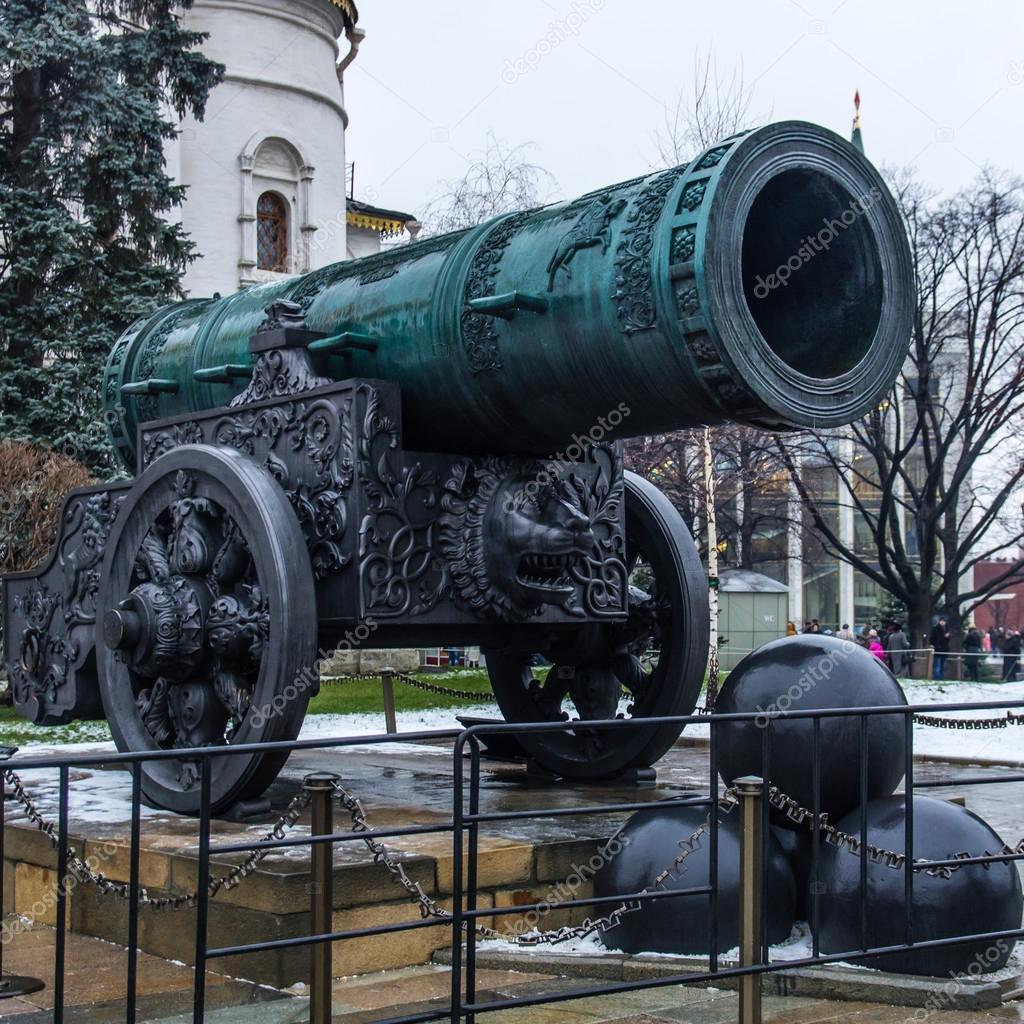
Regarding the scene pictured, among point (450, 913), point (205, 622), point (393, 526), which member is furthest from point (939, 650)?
point (450, 913)

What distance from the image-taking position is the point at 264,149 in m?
28.9

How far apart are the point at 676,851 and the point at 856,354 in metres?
1.86

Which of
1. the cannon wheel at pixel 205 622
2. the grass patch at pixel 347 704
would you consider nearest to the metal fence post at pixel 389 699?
the grass patch at pixel 347 704

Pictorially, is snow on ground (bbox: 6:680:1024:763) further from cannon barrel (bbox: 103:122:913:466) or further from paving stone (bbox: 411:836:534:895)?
paving stone (bbox: 411:836:534:895)

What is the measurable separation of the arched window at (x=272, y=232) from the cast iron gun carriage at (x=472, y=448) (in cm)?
2200

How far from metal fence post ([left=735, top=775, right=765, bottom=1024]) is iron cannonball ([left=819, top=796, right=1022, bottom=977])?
72cm

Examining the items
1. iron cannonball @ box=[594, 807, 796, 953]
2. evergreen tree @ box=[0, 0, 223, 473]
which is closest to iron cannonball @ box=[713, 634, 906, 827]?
iron cannonball @ box=[594, 807, 796, 953]

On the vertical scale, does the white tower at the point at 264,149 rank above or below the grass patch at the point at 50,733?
above

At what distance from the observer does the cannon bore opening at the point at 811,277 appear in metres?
5.51

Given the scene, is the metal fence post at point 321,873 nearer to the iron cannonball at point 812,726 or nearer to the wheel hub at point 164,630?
the iron cannonball at point 812,726

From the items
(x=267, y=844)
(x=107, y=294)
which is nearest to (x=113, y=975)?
(x=267, y=844)

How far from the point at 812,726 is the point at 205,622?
2.55 metres

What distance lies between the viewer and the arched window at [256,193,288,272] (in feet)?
95.9

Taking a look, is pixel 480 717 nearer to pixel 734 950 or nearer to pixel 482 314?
pixel 482 314
